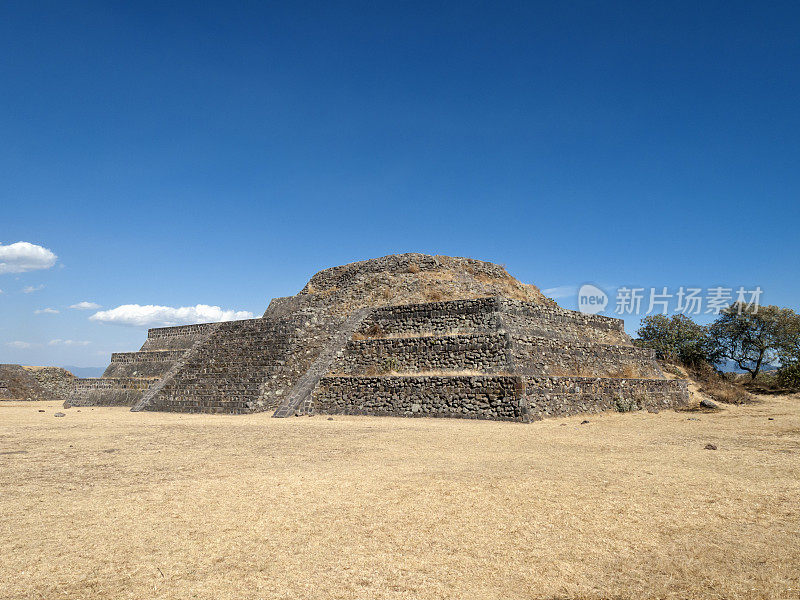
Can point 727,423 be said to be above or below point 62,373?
above

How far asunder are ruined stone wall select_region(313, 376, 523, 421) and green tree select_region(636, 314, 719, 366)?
2220 cm

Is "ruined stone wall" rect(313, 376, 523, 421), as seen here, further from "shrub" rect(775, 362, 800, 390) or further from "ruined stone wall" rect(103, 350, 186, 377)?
"shrub" rect(775, 362, 800, 390)

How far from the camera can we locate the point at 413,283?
2639 cm

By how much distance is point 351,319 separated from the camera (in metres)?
22.8

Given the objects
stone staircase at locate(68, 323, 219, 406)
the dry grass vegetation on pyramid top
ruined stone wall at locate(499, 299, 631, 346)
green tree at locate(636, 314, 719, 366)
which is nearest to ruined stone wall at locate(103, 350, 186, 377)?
stone staircase at locate(68, 323, 219, 406)

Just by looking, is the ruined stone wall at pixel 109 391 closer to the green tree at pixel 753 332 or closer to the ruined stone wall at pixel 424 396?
the ruined stone wall at pixel 424 396

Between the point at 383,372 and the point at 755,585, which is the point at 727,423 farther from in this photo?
the point at 755,585

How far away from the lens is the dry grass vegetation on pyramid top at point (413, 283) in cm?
2583

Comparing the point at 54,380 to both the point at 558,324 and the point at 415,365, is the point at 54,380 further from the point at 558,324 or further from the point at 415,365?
the point at 558,324

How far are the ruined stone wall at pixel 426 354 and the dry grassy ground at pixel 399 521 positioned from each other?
735cm

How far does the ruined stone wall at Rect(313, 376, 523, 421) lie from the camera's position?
49.9 ft

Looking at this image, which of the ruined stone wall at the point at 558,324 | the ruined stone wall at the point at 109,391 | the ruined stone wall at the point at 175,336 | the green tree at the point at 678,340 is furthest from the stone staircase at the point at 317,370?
the green tree at the point at 678,340

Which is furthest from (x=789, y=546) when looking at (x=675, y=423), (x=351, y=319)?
(x=351, y=319)

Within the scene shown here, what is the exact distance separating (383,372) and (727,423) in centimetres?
1071
